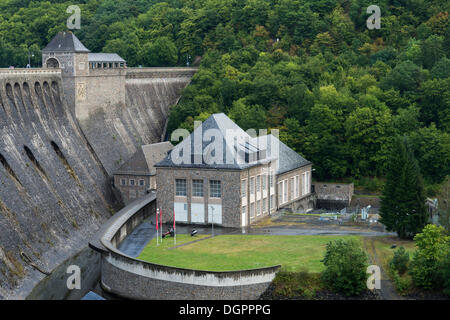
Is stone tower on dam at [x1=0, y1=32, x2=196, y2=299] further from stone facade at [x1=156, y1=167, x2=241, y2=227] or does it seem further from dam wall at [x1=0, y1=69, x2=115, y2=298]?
stone facade at [x1=156, y1=167, x2=241, y2=227]

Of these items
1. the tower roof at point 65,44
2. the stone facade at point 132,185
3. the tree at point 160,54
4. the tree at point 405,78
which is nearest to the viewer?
the stone facade at point 132,185

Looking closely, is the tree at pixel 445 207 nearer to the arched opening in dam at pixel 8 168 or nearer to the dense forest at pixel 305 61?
the dense forest at pixel 305 61

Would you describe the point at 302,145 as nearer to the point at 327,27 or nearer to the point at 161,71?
the point at 161,71

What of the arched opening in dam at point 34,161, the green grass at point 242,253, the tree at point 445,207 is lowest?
the green grass at point 242,253

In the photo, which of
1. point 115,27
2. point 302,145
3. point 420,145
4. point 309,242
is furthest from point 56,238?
point 115,27

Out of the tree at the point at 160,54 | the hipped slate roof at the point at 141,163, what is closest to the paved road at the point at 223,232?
the hipped slate roof at the point at 141,163
